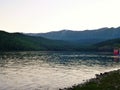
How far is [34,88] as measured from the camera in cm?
6219

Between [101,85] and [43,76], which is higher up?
[101,85]

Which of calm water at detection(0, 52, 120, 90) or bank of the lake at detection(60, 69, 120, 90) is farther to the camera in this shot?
calm water at detection(0, 52, 120, 90)

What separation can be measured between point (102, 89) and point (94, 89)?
5.27ft

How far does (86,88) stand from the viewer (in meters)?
51.0

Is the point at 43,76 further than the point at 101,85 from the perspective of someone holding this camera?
Yes

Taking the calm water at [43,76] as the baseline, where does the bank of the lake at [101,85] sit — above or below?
above

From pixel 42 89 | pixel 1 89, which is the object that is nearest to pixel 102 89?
pixel 42 89

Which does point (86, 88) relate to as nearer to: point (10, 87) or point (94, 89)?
point (94, 89)

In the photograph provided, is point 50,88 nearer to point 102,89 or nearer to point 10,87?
point 10,87

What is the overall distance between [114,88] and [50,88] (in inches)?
749

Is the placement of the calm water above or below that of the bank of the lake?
below

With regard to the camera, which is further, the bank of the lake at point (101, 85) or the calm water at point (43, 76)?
the calm water at point (43, 76)

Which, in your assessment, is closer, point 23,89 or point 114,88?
point 114,88

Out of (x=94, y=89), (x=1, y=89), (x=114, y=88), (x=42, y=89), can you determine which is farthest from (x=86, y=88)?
(x=1, y=89)
